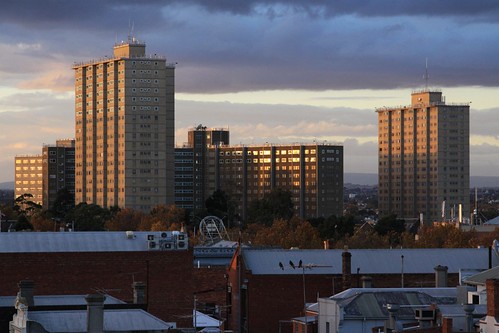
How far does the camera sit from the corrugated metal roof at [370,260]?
103875 millimetres

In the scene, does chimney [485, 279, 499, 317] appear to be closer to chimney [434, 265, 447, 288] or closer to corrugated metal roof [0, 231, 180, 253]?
chimney [434, 265, 447, 288]

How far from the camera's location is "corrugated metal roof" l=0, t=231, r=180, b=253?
99812 millimetres

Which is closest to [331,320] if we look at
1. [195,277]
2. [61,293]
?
[61,293]

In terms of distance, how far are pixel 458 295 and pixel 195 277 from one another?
3643cm

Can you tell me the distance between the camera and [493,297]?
62.9 m

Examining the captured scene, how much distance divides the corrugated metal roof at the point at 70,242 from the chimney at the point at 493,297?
41.0 meters

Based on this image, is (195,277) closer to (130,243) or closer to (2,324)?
(130,243)

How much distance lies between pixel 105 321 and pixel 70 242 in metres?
38.6

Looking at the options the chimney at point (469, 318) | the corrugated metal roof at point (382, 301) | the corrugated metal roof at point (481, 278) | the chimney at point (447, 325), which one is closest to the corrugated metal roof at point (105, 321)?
the chimney at point (447, 325)

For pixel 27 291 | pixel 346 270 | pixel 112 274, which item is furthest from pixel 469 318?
pixel 112 274

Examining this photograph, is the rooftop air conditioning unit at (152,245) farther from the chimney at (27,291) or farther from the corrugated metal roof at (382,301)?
the chimney at (27,291)

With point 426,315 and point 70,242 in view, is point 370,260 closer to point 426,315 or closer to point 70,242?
point 70,242

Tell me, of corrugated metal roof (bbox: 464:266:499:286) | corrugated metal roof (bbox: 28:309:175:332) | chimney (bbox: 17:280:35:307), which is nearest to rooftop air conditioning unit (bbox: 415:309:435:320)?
corrugated metal roof (bbox: 28:309:175:332)

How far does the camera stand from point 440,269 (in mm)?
96812
